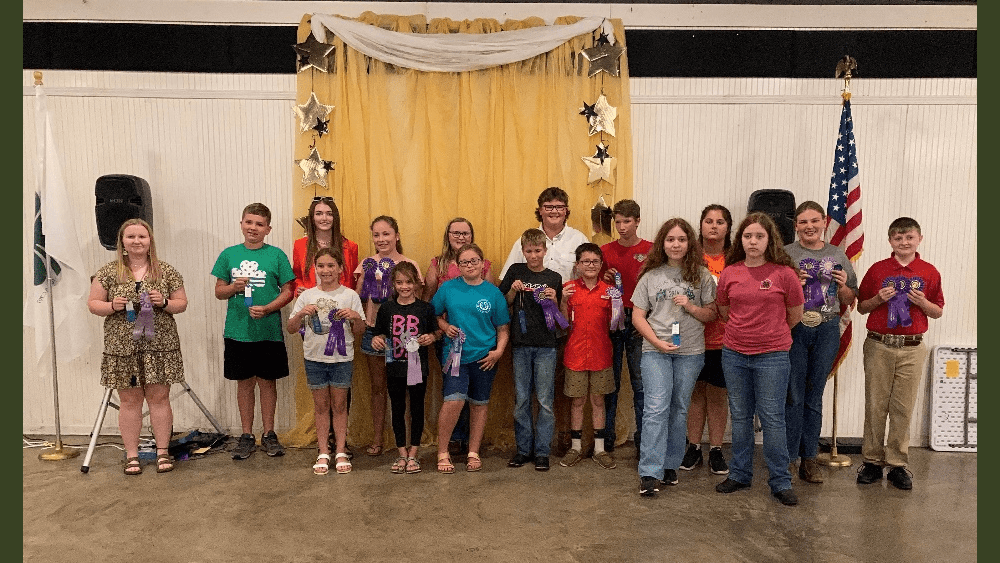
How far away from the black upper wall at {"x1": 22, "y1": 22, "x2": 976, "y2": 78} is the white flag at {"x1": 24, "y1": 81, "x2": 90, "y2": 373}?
597 millimetres

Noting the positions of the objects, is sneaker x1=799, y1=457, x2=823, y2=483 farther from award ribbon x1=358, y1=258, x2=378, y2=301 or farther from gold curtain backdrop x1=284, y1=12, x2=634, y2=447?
award ribbon x1=358, y1=258, x2=378, y2=301

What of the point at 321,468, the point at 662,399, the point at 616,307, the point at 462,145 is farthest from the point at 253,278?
the point at 662,399

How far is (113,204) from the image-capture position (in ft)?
14.7

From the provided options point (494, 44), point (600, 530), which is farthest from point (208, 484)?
point (494, 44)

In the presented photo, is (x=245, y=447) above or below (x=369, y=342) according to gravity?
below

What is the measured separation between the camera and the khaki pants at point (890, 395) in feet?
12.9

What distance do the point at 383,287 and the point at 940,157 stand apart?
405 centimetres

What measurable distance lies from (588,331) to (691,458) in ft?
3.44

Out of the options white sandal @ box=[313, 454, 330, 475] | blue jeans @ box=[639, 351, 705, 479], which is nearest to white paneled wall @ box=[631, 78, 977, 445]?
blue jeans @ box=[639, 351, 705, 479]

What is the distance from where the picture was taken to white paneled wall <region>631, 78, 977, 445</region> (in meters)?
4.81

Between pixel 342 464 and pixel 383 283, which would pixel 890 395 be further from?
pixel 342 464

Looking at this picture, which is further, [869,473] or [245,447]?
[245,447]

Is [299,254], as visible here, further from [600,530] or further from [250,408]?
[600,530]

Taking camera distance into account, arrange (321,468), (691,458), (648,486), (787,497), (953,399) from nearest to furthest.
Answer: (787,497), (648,486), (321,468), (691,458), (953,399)
